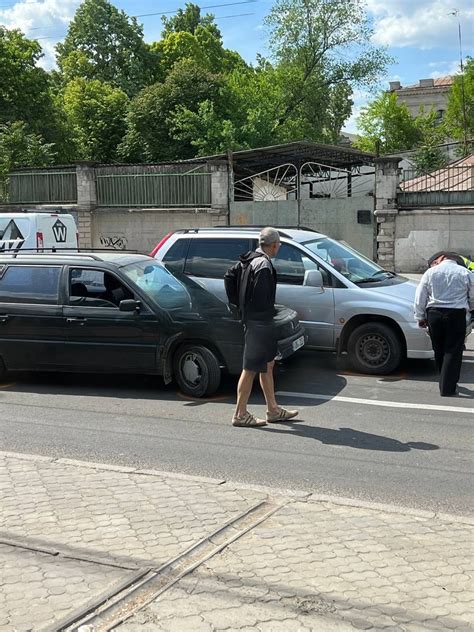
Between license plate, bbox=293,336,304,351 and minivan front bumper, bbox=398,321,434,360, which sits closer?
license plate, bbox=293,336,304,351

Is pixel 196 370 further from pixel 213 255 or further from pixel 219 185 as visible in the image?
pixel 219 185

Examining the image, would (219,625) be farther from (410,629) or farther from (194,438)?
(194,438)

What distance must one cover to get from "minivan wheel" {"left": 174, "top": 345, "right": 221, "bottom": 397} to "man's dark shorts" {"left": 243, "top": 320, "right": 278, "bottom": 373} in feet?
4.19

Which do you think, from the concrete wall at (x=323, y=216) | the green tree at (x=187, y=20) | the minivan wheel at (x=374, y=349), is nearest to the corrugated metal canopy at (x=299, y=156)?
the concrete wall at (x=323, y=216)

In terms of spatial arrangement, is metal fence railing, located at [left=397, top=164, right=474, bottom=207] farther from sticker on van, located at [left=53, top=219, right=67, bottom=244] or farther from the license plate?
the license plate

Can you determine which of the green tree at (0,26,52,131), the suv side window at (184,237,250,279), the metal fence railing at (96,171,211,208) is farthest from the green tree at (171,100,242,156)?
the suv side window at (184,237,250,279)

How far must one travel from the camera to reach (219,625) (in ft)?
9.47

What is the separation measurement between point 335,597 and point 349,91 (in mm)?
42927

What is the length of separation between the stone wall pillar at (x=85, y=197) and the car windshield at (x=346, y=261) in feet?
51.6

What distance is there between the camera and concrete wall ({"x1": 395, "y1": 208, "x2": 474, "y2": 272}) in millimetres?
19562

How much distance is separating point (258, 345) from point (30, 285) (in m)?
3.45

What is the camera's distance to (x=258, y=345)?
5.92 meters

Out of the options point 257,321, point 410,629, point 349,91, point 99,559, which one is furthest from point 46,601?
point 349,91

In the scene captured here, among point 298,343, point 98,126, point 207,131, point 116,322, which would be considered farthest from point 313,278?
point 98,126
